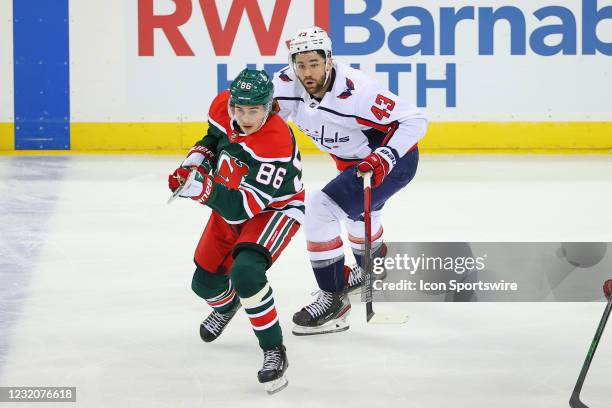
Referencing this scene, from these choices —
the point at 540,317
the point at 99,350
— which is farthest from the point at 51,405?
the point at 540,317

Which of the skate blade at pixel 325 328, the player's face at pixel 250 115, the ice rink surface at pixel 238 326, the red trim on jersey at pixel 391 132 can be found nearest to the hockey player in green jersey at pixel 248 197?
the player's face at pixel 250 115

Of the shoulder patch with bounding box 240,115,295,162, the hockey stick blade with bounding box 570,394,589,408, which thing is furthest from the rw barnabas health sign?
the hockey stick blade with bounding box 570,394,589,408

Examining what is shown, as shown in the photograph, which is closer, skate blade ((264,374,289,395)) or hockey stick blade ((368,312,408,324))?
skate blade ((264,374,289,395))

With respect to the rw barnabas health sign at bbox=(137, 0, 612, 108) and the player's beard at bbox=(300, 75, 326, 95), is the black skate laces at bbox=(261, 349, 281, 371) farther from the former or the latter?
the rw barnabas health sign at bbox=(137, 0, 612, 108)

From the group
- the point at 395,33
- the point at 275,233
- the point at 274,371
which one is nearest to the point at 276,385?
the point at 274,371

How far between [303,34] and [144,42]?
501 centimetres

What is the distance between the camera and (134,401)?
2.84 meters

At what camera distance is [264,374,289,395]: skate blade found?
2.91 m

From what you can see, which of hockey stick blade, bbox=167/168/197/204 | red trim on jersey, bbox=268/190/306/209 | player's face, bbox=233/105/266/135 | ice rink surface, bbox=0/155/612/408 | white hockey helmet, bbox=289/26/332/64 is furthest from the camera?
white hockey helmet, bbox=289/26/332/64

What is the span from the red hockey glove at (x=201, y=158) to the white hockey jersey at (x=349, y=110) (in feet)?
1.41

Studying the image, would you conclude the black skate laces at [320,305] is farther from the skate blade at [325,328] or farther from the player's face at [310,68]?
the player's face at [310,68]

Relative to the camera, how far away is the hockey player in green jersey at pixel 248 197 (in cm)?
300

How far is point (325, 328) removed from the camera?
3.60 metres

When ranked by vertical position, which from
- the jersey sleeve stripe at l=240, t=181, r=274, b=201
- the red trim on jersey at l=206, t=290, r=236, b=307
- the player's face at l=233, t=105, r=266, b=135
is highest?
the player's face at l=233, t=105, r=266, b=135
